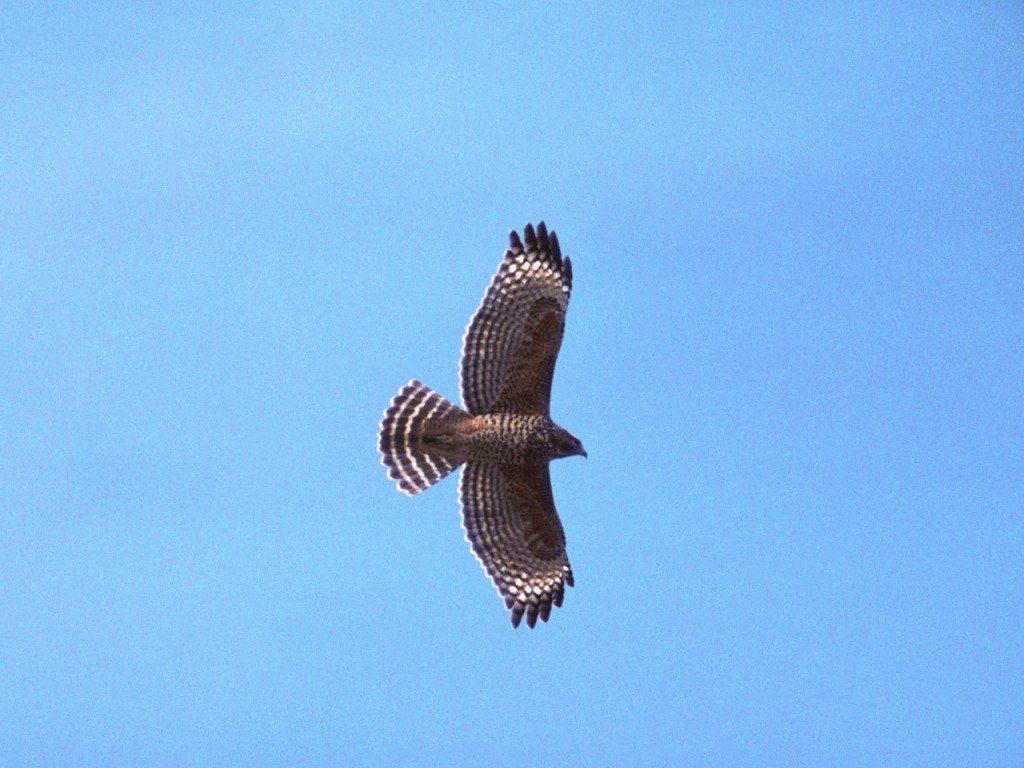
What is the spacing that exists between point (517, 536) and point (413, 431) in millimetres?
986

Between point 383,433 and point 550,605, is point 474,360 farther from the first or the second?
point 550,605

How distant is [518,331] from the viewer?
499 inches

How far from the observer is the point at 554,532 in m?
13.2

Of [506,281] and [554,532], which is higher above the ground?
[506,281]

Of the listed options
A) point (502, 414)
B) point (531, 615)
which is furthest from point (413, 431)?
point (531, 615)

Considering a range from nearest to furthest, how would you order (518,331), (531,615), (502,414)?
(518,331)
(502,414)
(531,615)

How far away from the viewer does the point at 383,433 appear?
12891mm

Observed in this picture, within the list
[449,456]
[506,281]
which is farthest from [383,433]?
[506,281]

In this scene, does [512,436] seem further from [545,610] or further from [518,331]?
[545,610]

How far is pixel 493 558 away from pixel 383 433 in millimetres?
1085

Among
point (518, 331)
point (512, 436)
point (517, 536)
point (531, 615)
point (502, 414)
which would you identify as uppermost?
point (518, 331)

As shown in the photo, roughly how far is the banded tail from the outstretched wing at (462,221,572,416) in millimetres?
189

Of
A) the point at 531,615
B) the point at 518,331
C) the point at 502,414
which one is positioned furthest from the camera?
the point at 531,615

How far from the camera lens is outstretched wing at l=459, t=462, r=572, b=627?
42.8 feet
